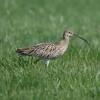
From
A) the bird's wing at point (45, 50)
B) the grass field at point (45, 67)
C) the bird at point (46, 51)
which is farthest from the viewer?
the bird's wing at point (45, 50)

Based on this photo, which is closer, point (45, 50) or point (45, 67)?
point (45, 67)

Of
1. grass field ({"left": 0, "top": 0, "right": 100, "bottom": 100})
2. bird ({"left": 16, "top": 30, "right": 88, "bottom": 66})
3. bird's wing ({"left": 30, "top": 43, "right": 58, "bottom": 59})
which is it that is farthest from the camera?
bird's wing ({"left": 30, "top": 43, "right": 58, "bottom": 59})

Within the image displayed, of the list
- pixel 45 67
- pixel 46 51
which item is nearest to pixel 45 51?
pixel 46 51

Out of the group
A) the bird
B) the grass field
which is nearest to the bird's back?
the bird

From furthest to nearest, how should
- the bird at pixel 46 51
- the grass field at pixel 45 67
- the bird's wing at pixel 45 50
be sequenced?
the bird's wing at pixel 45 50 → the bird at pixel 46 51 → the grass field at pixel 45 67

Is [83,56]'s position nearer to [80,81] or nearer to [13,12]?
[80,81]

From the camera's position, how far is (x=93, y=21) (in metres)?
20.5

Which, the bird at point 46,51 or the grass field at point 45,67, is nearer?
the grass field at point 45,67

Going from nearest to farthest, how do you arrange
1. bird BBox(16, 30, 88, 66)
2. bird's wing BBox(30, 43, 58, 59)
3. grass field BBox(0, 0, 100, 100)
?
1. grass field BBox(0, 0, 100, 100)
2. bird BBox(16, 30, 88, 66)
3. bird's wing BBox(30, 43, 58, 59)

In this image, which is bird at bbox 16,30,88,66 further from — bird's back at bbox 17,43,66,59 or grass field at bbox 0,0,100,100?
grass field at bbox 0,0,100,100

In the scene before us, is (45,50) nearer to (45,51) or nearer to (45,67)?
(45,51)

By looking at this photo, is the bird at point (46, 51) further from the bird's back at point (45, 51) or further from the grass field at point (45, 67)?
the grass field at point (45, 67)

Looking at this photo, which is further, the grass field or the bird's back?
the bird's back

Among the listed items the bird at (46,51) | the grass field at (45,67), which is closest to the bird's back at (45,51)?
the bird at (46,51)
